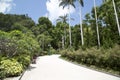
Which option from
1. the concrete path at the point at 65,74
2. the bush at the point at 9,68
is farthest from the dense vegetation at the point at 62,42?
the concrete path at the point at 65,74

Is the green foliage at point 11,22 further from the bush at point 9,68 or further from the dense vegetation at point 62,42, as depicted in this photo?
the bush at point 9,68

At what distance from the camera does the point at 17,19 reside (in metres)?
93.8

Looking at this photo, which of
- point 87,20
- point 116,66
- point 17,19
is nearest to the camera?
point 116,66

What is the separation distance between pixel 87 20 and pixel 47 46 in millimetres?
34637

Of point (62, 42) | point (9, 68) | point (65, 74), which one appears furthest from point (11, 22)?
point (65, 74)

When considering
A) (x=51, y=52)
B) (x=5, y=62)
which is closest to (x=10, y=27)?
(x=51, y=52)

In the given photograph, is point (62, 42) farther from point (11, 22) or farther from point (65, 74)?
point (65, 74)

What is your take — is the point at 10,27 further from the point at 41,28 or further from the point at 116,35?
the point at 116,35

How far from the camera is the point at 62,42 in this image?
7369 cm

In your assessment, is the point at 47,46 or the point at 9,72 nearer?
the point at 9,72

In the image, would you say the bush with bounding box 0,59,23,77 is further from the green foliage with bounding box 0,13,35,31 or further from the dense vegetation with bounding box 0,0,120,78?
the green foliage with bounding box 0,13,35,31

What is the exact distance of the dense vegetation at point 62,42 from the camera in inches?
607

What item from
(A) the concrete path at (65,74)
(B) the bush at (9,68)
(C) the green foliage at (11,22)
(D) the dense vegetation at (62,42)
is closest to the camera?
(A) the concrete path at (65,74)

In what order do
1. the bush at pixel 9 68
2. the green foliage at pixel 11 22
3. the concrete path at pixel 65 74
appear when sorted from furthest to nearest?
1. the green foliage at pixel 11 22
2. the bush at pixel 9 68
3. the concrete path at pixel 65 74
